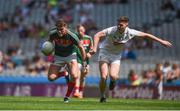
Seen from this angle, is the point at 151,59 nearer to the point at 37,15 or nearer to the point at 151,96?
the point at 151,96

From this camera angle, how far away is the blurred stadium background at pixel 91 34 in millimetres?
32188

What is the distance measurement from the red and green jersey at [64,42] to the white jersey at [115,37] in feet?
2.76

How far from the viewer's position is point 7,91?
33.4 meters

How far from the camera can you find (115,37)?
2122 cm

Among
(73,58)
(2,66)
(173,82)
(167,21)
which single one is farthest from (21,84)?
(73,58)

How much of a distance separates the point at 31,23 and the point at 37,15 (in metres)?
0.74

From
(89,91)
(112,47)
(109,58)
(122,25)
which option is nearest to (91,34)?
(89,91)

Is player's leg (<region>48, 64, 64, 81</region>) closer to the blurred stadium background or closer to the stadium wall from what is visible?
the stadium wall

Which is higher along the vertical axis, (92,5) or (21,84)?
(92,5)

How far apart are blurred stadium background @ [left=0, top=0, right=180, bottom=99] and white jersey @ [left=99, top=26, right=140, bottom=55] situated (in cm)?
892

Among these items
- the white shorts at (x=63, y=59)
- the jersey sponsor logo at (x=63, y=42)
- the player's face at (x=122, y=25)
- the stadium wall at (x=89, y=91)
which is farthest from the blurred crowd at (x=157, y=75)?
the player's face at (x=122, y=25)

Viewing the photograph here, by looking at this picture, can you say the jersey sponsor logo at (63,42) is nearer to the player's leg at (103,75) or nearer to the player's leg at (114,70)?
the player's leg at (103,75)

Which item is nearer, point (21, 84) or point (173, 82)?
point (173, 82)

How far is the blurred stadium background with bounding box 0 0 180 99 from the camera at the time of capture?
32188mm
